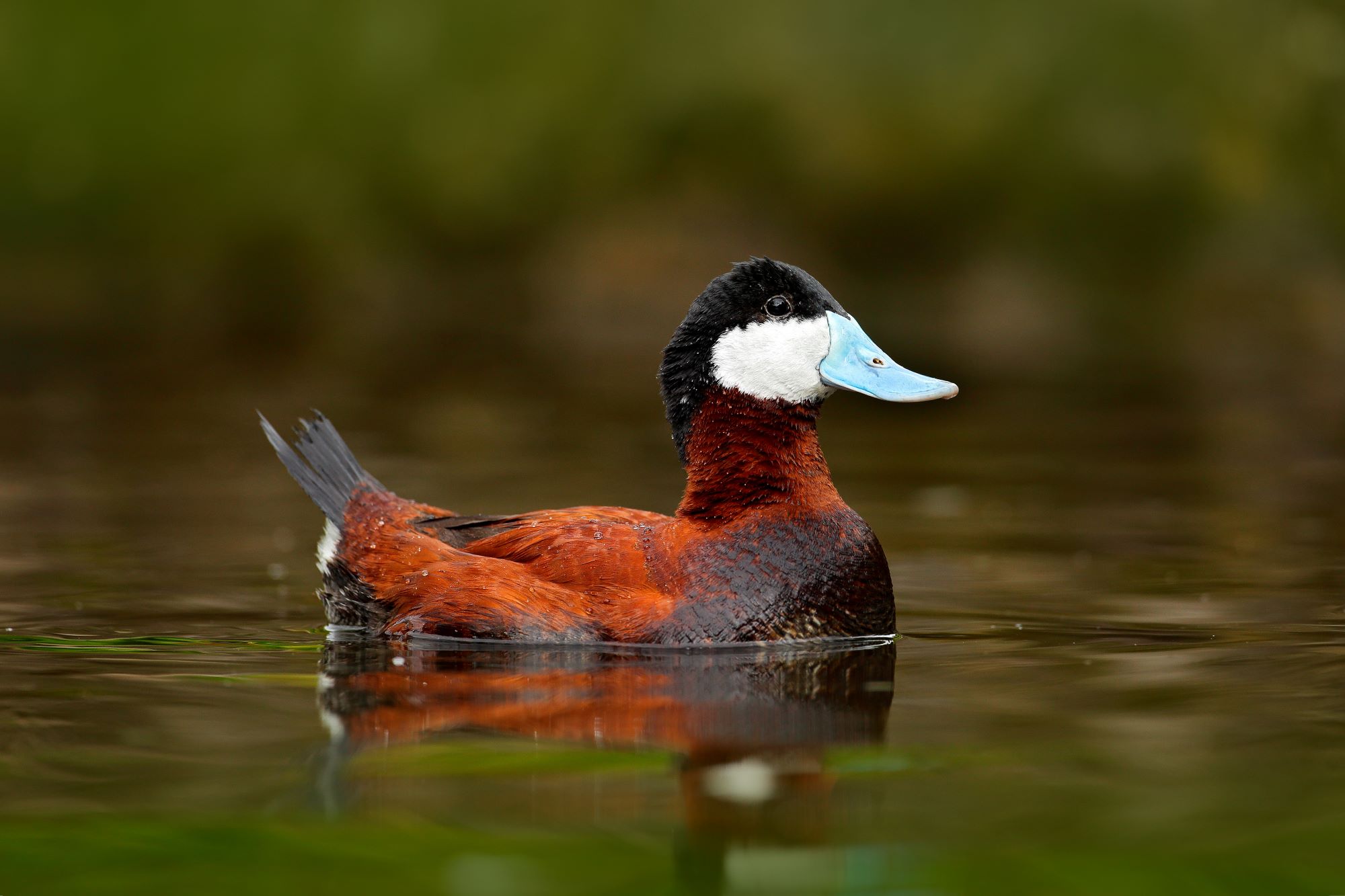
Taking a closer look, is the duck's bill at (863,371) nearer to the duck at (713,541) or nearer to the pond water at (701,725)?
the duck at (713,541)

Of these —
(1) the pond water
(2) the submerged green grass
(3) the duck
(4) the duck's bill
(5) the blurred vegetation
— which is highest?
(5) the blurred vegetation

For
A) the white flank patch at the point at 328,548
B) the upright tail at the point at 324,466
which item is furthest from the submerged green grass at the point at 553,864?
the upright tail at the point at 324,466

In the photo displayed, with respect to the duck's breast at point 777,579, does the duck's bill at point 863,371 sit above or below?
above

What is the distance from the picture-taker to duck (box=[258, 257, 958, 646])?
18.5 feet

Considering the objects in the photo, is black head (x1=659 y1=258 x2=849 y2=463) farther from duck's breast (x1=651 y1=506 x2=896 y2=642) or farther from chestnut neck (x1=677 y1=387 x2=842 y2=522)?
duck's breast (x1=651 y1=506 x2=896 y2=642)

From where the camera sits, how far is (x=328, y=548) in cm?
643

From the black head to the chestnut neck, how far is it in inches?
2.0

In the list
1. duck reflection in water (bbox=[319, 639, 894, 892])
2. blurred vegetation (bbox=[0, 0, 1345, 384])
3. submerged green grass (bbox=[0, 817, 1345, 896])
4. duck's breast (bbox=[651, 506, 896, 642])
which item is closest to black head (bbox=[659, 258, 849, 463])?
duck's breast (bbox=[651, 506, 896, 642])

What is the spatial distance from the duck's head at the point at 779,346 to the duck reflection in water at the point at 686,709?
2.81 feet

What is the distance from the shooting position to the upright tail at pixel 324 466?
21.8ft

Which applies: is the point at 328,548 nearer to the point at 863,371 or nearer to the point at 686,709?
the point at 863,371

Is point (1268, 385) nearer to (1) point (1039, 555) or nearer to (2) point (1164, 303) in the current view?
(2) point (1164, 303)

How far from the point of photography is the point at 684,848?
344 cm

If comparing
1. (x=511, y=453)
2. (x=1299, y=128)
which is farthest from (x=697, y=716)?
(x=1299, y=128)
